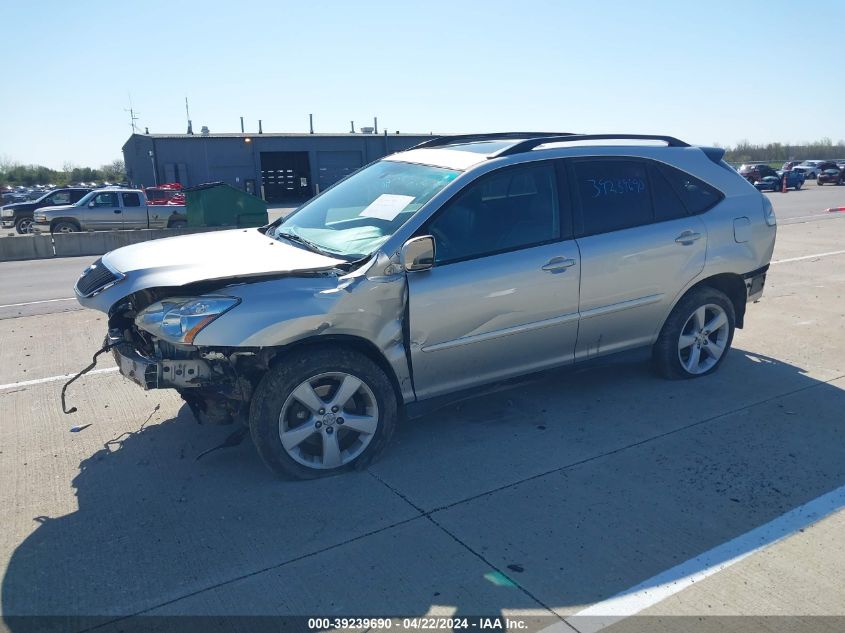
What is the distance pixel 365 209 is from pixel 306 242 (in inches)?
18.5

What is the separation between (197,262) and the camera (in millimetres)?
4070

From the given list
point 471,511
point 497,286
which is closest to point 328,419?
point 471,511

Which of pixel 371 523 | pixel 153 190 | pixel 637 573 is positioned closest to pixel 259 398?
pixel 371 523

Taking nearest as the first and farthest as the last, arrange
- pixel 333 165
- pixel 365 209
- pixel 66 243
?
pixel 365 209 < pixel 66 243 < pixel 333 165

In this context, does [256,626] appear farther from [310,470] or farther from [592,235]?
[592,235]

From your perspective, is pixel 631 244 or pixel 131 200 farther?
pixel 131 200

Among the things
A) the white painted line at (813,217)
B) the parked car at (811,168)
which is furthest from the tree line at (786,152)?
the white painted line at (813,217)

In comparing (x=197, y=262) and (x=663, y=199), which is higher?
(x=663, y=199)

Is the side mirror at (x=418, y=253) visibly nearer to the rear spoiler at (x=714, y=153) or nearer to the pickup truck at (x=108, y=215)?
the rear spoiler at (x=714, y=153)

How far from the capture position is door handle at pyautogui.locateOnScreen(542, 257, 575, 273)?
15.1 ft

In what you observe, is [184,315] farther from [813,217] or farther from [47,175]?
[47,175]

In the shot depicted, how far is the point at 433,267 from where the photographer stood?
422 cm

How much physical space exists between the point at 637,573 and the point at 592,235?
2.42 metres

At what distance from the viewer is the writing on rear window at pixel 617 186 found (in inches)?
196
